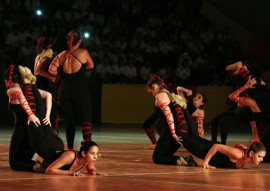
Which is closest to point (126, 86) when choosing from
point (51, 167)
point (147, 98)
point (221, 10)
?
point (147, 98)

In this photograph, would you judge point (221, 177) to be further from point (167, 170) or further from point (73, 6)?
point (73, 6)

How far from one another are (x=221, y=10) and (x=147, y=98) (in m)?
5.60

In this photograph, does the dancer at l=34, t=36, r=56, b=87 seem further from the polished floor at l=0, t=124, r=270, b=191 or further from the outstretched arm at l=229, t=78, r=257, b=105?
the outstretched arm at l=229, t=78, r=257, b=105

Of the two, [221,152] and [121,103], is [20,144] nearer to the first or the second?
[221,152]

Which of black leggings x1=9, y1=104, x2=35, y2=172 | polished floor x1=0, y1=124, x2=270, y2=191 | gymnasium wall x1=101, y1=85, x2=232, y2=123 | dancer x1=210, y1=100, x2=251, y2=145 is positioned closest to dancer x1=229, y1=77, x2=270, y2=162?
dancer x1=210, y1=100, x2=251, y2=145

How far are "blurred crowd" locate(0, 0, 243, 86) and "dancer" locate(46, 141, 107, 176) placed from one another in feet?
38.3

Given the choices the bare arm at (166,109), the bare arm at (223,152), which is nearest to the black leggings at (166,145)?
the bare arm at (166,109)

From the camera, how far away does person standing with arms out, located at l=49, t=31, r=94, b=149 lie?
12.5m

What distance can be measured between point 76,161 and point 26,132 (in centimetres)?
94

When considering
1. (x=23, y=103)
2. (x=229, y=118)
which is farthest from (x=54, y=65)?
(x=229, y=118)

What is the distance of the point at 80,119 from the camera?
41.3ft

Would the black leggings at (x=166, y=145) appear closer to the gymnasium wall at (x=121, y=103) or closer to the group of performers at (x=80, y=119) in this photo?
the group of performers at (x=80, y=119)

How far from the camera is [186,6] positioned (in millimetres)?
30203

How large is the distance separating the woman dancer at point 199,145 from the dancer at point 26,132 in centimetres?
191
